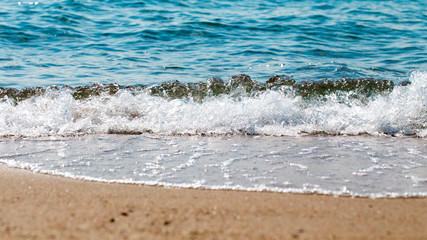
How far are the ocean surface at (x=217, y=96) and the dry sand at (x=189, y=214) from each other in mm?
235

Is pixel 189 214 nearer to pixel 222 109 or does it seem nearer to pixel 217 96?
pixel 222 109

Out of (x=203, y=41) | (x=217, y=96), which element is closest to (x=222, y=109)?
(x=217, y=96)

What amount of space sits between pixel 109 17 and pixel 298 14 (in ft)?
14.4

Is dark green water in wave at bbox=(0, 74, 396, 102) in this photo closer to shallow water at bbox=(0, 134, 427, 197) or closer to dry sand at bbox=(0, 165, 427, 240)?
shallow water at bbox=(0, 134, 427, 197)

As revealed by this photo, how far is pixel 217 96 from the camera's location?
560 cm

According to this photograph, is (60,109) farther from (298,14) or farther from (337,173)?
(298,14)

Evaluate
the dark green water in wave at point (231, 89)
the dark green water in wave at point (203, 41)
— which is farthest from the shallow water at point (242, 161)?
the dark green water in wave at point (203, 41)

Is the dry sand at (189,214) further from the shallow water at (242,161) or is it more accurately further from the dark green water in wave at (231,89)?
the dark green water in wave at (231,89)

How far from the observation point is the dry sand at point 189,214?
79.4 inches

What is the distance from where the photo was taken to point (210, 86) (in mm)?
5848

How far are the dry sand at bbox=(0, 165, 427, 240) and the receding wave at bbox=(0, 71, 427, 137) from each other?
1.82m

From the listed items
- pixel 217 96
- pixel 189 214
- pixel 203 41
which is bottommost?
pixel 217 96

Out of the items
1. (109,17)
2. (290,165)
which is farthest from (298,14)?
(290,165)

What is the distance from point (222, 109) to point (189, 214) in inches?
105
